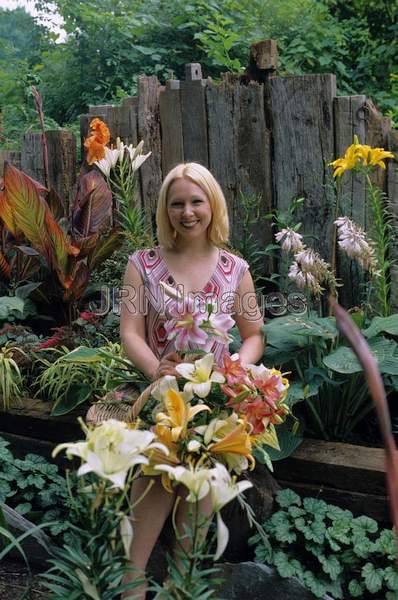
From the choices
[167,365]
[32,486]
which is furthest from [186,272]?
[32,486]

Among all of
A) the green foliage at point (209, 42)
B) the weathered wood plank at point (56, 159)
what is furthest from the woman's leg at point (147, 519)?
the green foliage at point (209, 42)

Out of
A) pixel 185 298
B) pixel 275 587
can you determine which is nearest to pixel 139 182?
pixel 185 298

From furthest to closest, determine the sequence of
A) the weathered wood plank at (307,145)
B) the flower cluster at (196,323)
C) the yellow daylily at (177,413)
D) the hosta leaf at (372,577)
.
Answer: the weathered wood plank at (307,145) < the hosta leaf at (372,577) < the flower cluster at (196,323) < the yellow daylily at (177,413)

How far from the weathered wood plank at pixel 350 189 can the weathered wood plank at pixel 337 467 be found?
100 centimetres

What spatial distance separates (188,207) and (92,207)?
59.3 inches

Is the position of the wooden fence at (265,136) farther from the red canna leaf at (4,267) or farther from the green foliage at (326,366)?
the red canna leaf at (4,267)

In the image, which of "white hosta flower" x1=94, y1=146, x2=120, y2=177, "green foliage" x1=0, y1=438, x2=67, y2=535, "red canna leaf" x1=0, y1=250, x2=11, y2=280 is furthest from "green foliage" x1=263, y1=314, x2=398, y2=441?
"red canna leaf" x1=0, y1=250, x2=11, y2=280

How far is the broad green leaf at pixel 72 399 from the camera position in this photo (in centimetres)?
333

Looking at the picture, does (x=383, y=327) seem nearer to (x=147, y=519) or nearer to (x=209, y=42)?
(x=147, y=519)

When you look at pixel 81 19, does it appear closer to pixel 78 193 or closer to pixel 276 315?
pixel 78 193

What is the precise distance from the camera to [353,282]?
3758 millimetres

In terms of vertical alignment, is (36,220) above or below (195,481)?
above

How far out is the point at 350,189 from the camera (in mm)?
3719

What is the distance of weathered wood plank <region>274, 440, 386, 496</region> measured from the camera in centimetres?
284
